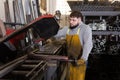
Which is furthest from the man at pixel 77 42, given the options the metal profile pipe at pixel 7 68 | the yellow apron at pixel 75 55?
the metal profile pipe at pixel 7 68

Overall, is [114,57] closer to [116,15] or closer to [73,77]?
[116,15]

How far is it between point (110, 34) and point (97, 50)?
16.3 inches

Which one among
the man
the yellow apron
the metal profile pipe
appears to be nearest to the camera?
the metal profile pipe

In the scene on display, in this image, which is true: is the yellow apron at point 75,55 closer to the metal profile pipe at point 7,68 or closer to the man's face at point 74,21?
the man's face at point 74,21

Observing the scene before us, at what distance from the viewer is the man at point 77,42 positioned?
3008mm

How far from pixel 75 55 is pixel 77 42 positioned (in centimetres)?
20

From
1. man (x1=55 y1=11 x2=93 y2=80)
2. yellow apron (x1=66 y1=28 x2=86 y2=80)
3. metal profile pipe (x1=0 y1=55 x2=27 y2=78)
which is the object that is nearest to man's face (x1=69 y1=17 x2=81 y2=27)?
man (x1=55 y1=11 x2=93 y2=80)

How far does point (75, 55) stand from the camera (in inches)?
128

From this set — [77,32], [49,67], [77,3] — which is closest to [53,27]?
[49,67]

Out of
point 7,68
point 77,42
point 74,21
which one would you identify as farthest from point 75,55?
point 7,68

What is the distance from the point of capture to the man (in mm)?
3008

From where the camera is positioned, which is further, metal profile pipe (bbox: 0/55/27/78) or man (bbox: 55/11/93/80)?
man (bbox: 55/11/93/80)

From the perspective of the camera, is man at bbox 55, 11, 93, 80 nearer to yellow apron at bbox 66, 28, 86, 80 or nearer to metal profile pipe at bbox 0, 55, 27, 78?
yellow apron at bbox 66, 28, 86, 80

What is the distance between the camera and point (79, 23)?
10.4 ft
